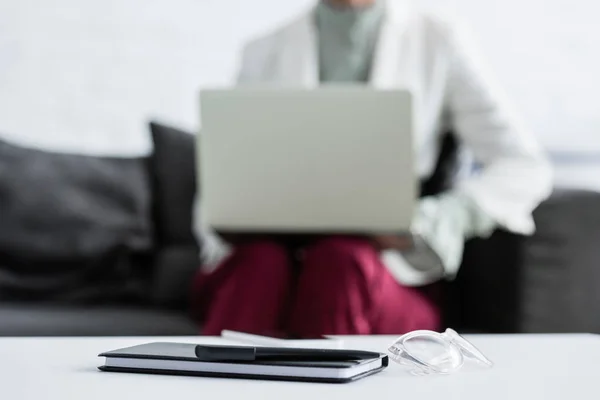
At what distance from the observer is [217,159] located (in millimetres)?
1419

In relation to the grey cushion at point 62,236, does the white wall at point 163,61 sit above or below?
above

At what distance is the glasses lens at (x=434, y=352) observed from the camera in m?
0.83

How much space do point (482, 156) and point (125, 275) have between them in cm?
76

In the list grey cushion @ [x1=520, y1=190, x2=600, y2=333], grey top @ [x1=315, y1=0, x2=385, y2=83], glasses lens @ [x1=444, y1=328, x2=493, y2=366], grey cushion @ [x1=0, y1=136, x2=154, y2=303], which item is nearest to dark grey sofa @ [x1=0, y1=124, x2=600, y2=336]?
grey cushion @ [x1=520, y1=190, x2=600, y2=333]

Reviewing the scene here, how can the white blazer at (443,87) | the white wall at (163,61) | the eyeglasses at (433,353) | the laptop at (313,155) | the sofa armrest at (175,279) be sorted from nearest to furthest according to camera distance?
the eyeglasses at (433,353) → the laptop at (313,155) → the white blazer at (443,87) → the sofa armrest at (175,279) → the white wall at (163,61)

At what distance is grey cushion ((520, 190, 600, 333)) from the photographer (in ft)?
5.20

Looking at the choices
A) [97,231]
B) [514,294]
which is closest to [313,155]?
[514,294]

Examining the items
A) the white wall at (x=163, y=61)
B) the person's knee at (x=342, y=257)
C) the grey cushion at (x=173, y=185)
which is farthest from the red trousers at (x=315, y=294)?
the white wall at (x=163, y=61)

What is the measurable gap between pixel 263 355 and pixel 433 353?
16 centimetres

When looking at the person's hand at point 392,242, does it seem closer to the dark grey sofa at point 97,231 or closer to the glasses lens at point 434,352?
the dark grey sofa at point 97,231

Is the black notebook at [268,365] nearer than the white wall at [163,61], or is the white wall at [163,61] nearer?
the black notebook at [268,365]

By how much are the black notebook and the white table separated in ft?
0.04

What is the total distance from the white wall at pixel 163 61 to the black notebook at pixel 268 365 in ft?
5.50

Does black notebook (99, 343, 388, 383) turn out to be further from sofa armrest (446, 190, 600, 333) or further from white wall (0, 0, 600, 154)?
white wall (0, 0, 600, 154)
